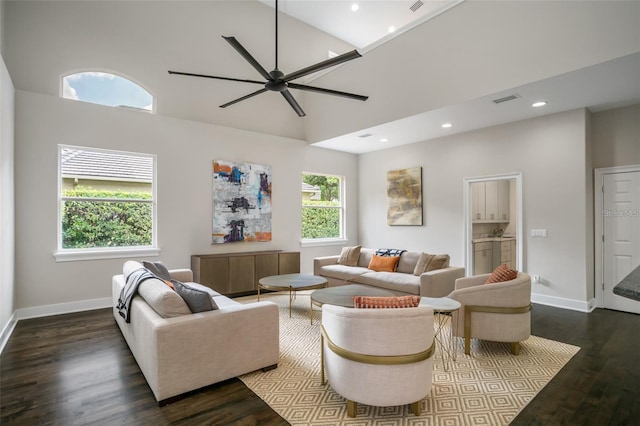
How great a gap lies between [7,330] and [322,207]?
18.0 ft

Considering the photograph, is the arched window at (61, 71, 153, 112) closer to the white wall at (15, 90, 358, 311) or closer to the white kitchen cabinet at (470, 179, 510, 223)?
the white wall at (15, 90, 358, 311)

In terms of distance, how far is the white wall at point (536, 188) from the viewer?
4.62 m

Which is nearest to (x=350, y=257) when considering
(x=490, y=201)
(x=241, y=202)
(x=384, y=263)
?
(x=384, y=263)

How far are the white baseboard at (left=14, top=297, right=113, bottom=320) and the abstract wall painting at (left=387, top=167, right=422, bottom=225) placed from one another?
17.9 feet

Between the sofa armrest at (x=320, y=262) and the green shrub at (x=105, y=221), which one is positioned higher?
the green shrub at (x=105, y=221)

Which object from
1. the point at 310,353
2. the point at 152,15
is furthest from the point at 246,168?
the point at 310,353

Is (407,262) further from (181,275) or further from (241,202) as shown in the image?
(181,275)

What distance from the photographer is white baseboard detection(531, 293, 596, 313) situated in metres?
4.59

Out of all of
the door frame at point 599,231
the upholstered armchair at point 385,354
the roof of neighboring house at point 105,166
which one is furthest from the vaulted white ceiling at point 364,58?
the upholstered armchair at point 385,354

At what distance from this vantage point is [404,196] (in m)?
6.91

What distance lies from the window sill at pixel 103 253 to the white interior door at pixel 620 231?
22.5 feet

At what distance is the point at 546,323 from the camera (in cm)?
409

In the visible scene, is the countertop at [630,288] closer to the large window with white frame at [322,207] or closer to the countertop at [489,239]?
the countertop at [489,239]

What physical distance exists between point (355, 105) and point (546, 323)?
437 cm
